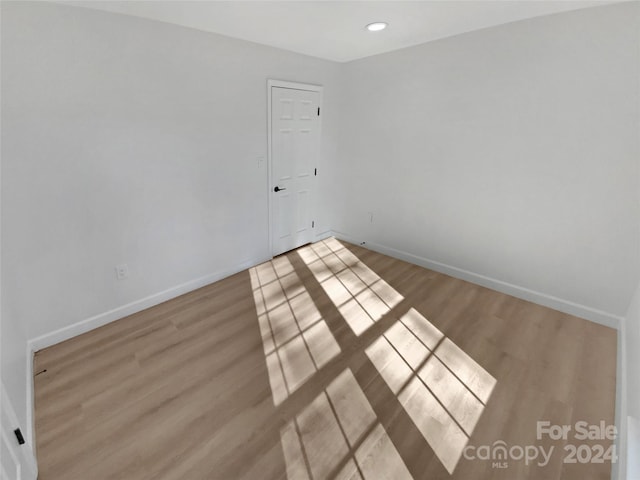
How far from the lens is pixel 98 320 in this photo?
2570 mm

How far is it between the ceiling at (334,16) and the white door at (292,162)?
0.71m

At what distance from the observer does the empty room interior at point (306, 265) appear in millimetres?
1706

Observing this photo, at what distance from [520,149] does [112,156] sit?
359 cm

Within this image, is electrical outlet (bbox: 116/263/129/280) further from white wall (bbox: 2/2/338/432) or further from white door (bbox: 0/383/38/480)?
white door (bbox: 0/383/38/480)

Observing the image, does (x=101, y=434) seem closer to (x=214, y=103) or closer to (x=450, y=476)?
(x=450, y=476)

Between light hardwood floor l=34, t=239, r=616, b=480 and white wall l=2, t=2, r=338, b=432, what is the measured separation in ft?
1.27

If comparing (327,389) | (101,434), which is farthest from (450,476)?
(101,434)

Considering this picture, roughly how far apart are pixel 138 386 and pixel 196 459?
75 cm

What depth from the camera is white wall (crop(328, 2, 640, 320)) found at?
240 centimetres

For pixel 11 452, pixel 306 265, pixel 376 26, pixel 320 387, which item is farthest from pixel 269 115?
pixel 11 452

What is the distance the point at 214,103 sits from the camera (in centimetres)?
293

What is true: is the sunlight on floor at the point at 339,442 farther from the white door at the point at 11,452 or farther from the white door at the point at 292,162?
the white door at the point at 292,162

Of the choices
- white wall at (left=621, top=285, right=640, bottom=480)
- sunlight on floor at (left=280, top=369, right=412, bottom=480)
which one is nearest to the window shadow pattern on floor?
sunlight on floor at (left=280, top=369, right=412, bottom=480)

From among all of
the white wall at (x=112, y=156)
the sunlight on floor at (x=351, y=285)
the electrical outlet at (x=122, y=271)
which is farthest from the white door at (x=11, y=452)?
the sunlight on floor at (x=351, y=285)
